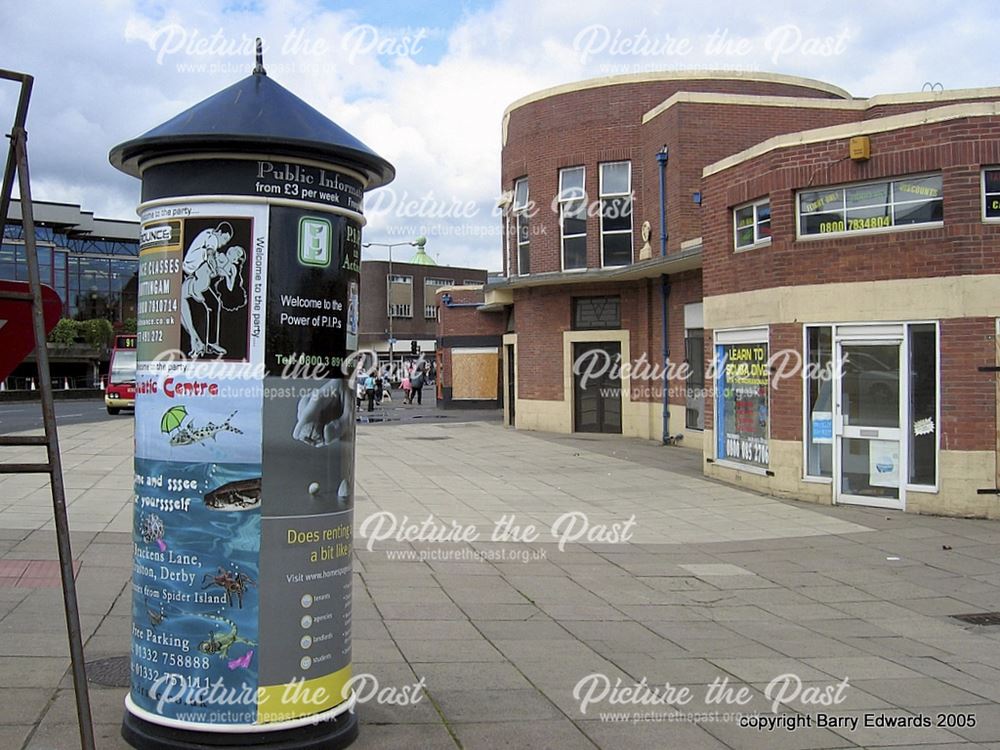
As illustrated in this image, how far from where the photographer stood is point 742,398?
51.5ft

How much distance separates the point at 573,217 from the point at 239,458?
71.8 feet

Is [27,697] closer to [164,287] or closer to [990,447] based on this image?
[164,287]

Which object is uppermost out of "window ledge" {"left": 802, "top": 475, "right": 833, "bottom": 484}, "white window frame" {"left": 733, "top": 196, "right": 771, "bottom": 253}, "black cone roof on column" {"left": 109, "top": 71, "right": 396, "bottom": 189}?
"white window frame" {"left": 733, "top": 196, "right": 771, "bottom": 253}

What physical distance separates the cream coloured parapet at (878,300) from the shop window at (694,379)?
6.36m

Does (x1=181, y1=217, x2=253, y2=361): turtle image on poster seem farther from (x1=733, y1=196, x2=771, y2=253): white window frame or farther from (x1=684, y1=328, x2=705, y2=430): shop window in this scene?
(x1=684, y1=328, x2=705, y2=430): shop window

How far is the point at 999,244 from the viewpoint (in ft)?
41.8

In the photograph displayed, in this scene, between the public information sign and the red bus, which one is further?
the red bus

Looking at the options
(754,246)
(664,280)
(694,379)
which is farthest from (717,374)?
(664,280)

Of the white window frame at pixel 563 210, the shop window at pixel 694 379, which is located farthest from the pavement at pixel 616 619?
the white window frame at pixel 563 210

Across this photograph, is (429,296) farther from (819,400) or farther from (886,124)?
(886,124)

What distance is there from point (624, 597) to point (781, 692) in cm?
271

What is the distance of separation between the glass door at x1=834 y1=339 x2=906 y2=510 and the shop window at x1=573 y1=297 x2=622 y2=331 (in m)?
12.0

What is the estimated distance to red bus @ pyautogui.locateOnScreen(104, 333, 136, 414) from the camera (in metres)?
35.3

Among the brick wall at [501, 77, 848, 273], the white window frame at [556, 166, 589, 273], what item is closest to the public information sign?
the brick wall at [501, 77, 848, 273]
